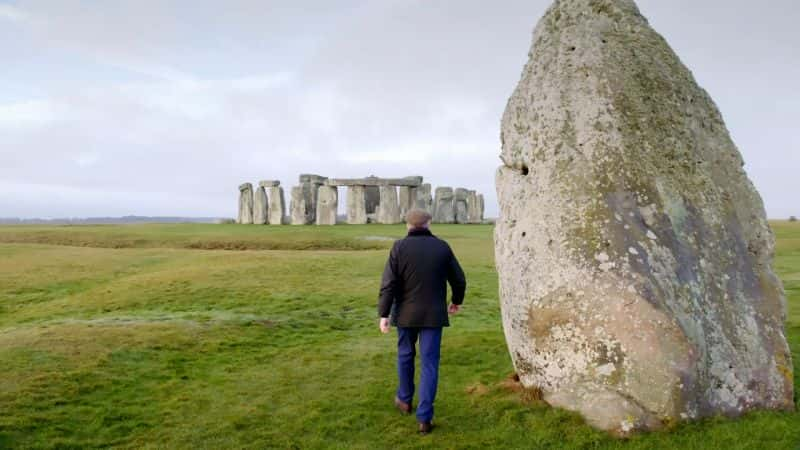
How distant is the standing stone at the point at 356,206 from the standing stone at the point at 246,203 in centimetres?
841

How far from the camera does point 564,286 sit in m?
6.95

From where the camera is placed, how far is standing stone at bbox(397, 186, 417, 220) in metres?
46.2

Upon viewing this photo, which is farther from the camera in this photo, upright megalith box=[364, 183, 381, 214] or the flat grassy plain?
upright megalith box=[364, 183, 381, 214]

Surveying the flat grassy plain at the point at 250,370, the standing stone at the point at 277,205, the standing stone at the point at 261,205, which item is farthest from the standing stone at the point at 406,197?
the flat grassy plain at the point at 250,370

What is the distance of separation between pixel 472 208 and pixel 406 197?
5801mm

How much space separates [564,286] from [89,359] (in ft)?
24.8

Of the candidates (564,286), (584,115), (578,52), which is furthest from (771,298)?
(578,52)

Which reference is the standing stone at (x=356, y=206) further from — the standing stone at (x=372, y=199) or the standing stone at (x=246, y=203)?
the standing stone at (x=246, y=203)

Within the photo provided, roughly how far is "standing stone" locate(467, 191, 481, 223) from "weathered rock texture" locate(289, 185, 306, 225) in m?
12.1

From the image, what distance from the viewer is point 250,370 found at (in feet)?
33.5

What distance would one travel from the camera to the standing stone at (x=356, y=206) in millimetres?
45344

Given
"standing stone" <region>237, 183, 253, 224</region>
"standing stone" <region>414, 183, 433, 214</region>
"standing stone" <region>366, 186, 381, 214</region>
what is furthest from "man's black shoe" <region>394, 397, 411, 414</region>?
"standing stone" <region>237, 183, 253, 224</region>

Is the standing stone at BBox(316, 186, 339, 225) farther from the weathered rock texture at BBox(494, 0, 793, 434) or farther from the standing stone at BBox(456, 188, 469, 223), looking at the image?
the weathered rock texture at BBox(494, 0, 793, 434)

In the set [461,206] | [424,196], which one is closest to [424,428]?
[424,196]
